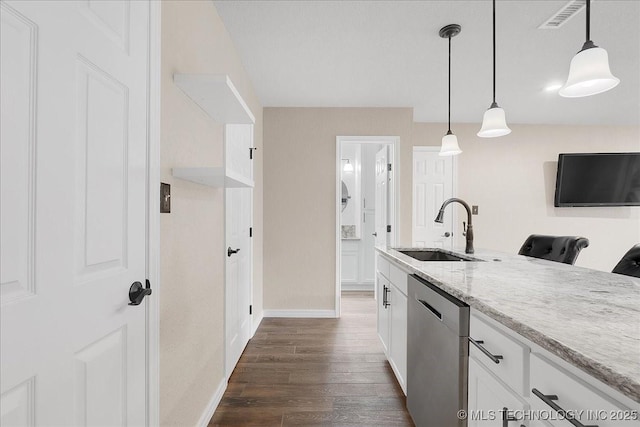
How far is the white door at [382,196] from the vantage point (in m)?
4.03

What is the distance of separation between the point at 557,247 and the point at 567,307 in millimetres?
1819

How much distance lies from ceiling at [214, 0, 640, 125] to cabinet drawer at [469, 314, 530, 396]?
1.91 metres

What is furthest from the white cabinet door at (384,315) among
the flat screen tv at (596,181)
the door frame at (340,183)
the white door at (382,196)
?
the flat screen tv at (596,181)

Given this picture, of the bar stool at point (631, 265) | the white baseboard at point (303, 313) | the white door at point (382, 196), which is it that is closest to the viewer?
the bar stool at point (631, 265)

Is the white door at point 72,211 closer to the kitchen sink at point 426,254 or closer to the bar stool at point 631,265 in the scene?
the kitchen sink at point 426,254

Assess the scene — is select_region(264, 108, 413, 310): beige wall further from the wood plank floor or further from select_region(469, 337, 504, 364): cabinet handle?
select_region(469, 337, 504, 364): cabinet handle

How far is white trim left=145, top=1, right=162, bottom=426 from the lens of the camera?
3.79 ft

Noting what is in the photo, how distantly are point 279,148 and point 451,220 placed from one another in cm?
262

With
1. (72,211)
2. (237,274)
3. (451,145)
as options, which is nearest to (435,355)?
(72,211)

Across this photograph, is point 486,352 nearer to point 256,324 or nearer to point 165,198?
point 165,198

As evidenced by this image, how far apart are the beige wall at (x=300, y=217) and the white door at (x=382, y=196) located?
375 millimetres

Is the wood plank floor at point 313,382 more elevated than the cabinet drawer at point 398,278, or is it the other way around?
the cabinet drawer at point 398,278

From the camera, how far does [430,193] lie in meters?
4.57

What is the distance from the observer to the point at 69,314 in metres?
0.78
